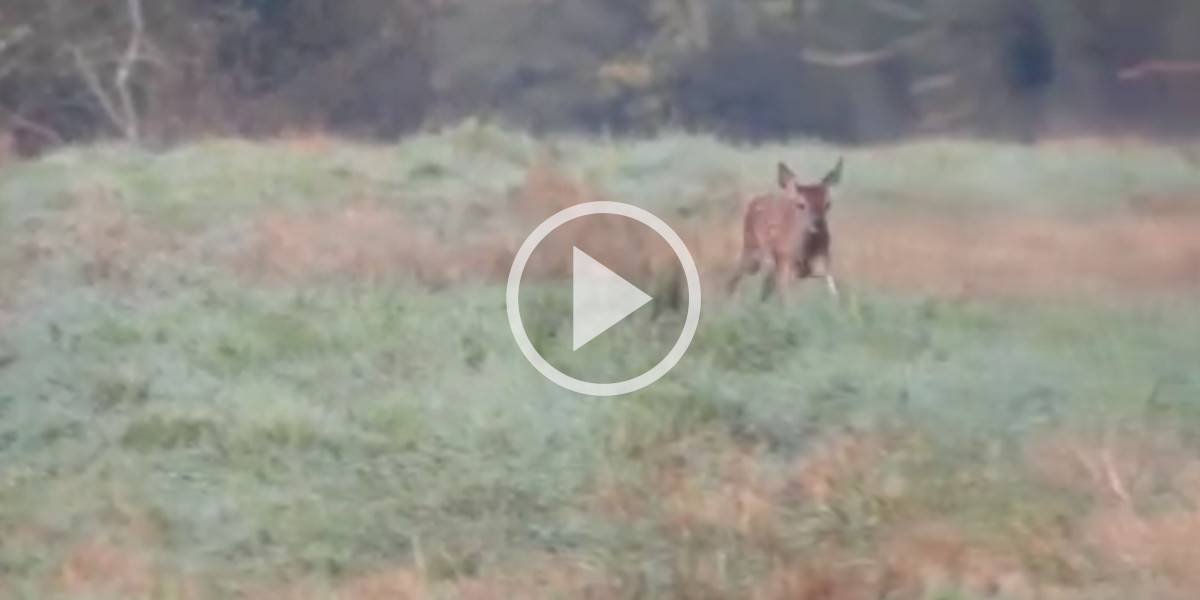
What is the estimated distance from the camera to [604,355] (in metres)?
2.57

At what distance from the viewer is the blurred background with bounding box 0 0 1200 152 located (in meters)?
2.62

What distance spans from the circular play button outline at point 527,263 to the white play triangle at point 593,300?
6 centimetres

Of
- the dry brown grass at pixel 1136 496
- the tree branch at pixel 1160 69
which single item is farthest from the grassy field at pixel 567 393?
the tree branch at pixel 1160 69

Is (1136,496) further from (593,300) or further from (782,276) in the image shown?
(593,300)

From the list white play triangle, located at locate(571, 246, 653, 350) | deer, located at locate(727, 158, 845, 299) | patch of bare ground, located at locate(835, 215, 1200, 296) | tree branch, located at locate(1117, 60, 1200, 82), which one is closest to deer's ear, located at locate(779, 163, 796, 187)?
deer, located at locate(727, 158, 845, 299)

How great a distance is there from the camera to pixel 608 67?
2.63m

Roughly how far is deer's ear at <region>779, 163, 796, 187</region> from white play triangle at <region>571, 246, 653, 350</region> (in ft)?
0.95

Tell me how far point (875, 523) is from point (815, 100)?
69 cm

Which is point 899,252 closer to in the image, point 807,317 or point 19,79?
point 807,317

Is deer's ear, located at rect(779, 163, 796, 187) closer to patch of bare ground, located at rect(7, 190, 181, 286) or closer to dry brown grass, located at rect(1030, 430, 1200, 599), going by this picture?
dry brown grass, located at rect(1030, 430, 1200, 599)

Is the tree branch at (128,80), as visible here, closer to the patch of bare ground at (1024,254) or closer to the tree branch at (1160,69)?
the patch of bare ground at (1024,254)

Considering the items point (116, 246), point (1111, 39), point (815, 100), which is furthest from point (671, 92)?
point (116, 246)

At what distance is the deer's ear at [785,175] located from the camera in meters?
2.61

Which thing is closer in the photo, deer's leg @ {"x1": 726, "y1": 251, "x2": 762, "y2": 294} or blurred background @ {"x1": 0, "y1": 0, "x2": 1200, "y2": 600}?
blurred background @ {"x1": 0, "y1": 0, "x2": 1200, "y2": 600}
